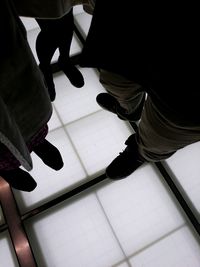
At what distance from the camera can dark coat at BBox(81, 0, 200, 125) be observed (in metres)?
0.48

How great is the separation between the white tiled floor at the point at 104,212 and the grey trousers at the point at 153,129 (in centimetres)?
34

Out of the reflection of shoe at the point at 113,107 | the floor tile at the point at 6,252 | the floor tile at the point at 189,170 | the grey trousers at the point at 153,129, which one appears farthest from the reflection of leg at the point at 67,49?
the floor tile at the point at 6,252

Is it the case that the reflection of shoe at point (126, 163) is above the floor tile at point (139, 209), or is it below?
above

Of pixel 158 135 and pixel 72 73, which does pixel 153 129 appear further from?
pixel 72 73

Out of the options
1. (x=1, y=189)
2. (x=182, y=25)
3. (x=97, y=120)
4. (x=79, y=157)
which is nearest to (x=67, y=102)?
(x=97, y=120)

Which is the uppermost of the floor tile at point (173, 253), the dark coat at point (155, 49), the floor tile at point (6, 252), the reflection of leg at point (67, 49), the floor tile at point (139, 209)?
the dark coat at point (155, 49)

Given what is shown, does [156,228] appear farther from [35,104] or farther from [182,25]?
[182,25]

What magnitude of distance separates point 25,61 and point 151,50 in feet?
0.95

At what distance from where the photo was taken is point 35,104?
747 millimetres

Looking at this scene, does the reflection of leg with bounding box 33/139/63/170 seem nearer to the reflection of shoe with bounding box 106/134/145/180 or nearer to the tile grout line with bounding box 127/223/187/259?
the reflection of shoe with bounding box 106/134/145/180

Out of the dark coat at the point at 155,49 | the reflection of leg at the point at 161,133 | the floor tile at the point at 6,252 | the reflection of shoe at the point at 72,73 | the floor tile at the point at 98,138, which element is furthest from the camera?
the reflection of shoe at the point at 72,73

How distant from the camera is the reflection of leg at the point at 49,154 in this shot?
1163 mm

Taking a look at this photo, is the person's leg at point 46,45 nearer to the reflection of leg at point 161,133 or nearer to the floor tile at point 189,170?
the reflection of leg at point 161,133

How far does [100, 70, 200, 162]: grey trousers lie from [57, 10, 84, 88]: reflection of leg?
38cm
